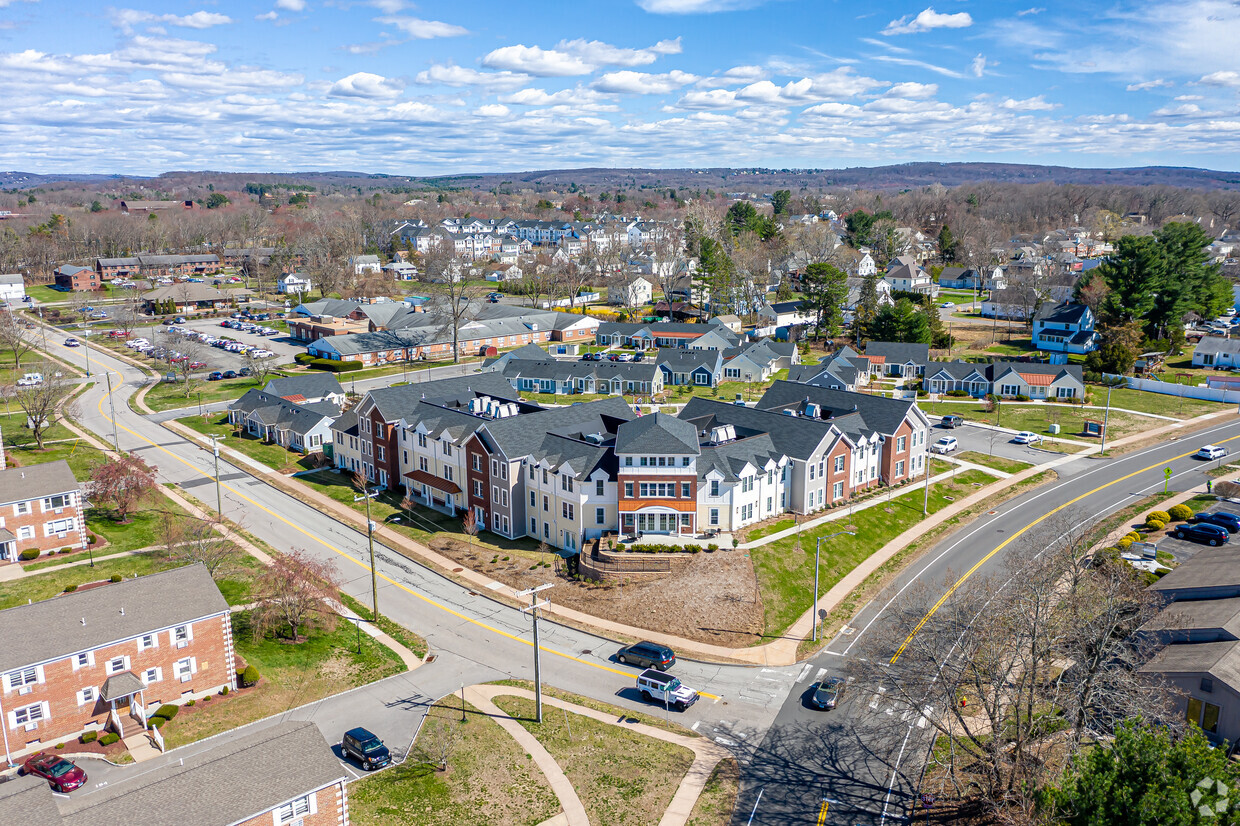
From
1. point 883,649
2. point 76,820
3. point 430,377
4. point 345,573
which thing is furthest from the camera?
point 430,377

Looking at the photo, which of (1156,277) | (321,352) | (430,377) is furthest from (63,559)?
(1156,277)

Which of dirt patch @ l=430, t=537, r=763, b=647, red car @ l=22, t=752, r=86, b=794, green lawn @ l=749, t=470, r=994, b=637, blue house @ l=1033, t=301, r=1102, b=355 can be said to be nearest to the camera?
red car @ l=22, t=752, r=86, b=794

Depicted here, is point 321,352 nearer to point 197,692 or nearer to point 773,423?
point 773,423

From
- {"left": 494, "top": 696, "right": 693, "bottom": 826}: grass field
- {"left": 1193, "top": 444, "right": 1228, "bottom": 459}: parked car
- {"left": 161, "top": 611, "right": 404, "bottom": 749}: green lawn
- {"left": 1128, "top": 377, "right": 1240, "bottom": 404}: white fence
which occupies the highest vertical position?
{"left": 1128, "top": 377, "right": 1240, "bottom": 404}: white fence

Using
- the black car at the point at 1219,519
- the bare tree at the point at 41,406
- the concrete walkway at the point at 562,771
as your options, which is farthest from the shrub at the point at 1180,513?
the bare tree at the point at 41,406

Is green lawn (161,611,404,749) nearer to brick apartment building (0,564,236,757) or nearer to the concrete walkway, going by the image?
brick apartment building (0,564,236,757)

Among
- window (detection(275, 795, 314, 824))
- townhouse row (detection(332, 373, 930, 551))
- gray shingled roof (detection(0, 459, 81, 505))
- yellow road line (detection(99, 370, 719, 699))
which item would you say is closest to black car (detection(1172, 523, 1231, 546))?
townhouse row (detection(332, 373, 930, 551))

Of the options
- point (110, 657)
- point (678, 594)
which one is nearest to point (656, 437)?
point (678, 594)
